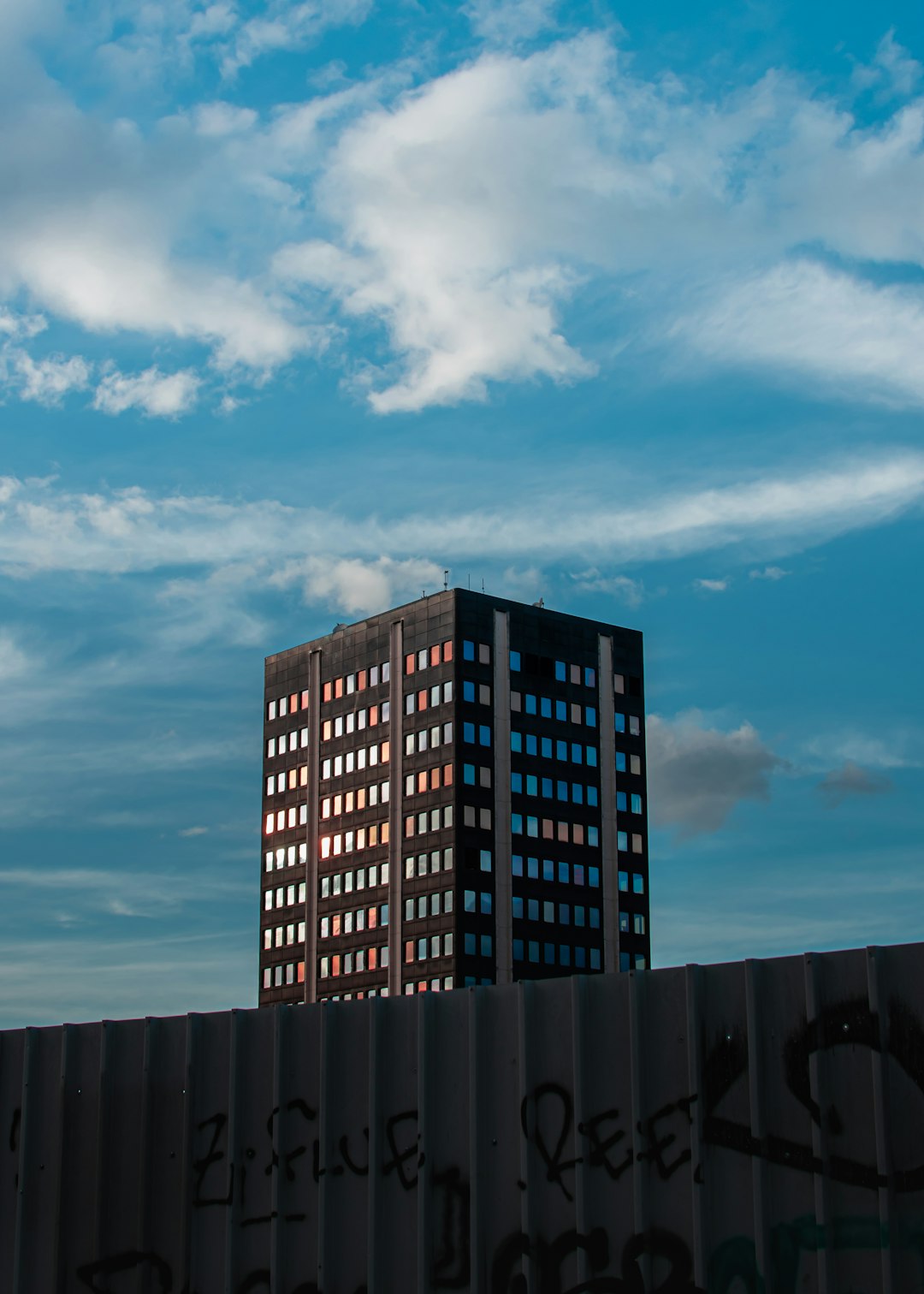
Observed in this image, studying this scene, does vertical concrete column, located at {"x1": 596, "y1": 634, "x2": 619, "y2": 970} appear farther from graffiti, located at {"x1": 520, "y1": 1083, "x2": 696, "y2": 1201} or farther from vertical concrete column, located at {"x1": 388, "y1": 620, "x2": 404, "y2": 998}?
graffiti, located at {"x1": 520, "y1": 1083, "x2": 696, "y2": 1201}

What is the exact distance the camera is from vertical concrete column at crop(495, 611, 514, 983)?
→ 448 ft

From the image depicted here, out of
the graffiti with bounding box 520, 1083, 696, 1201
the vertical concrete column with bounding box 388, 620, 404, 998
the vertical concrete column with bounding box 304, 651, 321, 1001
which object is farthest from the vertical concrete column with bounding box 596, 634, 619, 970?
the graffiti with bounding box 520, 1083, 696, 1201

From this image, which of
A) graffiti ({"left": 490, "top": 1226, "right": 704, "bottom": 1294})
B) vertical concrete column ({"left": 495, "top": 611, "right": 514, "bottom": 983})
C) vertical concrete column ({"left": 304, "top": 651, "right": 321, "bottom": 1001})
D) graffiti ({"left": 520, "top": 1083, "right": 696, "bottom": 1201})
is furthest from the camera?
vertical concrete column ({"left": 304, "top": 651, "right": 321, "bottom": 1001})

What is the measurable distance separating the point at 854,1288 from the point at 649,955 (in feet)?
452

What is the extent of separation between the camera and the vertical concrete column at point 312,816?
14875 cm

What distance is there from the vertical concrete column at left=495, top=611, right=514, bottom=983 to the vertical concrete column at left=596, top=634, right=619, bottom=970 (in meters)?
10.0

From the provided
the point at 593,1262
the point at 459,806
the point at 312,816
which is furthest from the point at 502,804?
the point at 593,1262

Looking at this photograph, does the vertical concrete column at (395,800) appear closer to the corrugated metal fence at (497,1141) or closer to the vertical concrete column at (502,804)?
the vertical concrete column at (502,804)

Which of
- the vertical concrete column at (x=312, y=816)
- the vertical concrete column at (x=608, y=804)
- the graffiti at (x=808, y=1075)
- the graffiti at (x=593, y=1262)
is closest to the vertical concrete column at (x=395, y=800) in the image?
the vertical concrete column at (x=312, y=816)

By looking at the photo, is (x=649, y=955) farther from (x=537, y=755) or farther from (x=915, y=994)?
(x=915, y=994)

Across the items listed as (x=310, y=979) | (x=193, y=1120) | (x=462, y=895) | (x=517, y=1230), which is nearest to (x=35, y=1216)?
(x=193, y=1120)

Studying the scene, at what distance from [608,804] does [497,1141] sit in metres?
134

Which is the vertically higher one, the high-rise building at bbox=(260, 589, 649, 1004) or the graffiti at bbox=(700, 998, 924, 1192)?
the high-rise building at bbox=(260, 589, 649, 1004)

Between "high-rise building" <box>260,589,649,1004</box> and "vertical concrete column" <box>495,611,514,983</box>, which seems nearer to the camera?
"vertical concrete column" <box>495,611,514,983</box>
